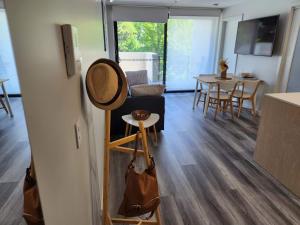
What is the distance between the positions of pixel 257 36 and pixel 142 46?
2831 millimetres

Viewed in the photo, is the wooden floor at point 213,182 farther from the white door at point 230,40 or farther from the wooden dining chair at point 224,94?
the white door at point 230,40

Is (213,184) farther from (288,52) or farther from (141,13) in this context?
(141,13)

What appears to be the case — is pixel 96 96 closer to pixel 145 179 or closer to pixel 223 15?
pixel 145 179

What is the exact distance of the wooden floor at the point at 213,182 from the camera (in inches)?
69.7

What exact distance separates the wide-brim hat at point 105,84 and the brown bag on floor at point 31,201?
22.5 inches

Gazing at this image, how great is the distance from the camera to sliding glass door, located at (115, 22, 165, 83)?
5.45 m

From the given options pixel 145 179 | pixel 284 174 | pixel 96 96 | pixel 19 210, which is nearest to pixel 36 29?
pixel 19 210

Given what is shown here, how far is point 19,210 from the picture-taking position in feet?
1.26

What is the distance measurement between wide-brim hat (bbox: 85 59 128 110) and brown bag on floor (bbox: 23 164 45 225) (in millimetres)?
572

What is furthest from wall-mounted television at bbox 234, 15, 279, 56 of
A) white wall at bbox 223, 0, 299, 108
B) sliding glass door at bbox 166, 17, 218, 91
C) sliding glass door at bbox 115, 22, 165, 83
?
sliding glass door at bbox 115, 22, 165, 83

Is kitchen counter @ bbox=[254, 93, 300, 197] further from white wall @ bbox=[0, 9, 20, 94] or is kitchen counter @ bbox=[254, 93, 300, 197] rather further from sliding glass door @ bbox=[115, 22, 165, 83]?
sliding glass door @ bbox=[115, 22, 165, 83]

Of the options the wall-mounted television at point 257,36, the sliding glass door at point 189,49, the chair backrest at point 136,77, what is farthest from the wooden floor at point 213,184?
the sliding glass door at point 189,49

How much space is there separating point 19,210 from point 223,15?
620 cm

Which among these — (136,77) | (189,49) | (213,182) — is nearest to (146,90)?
(136,77)
